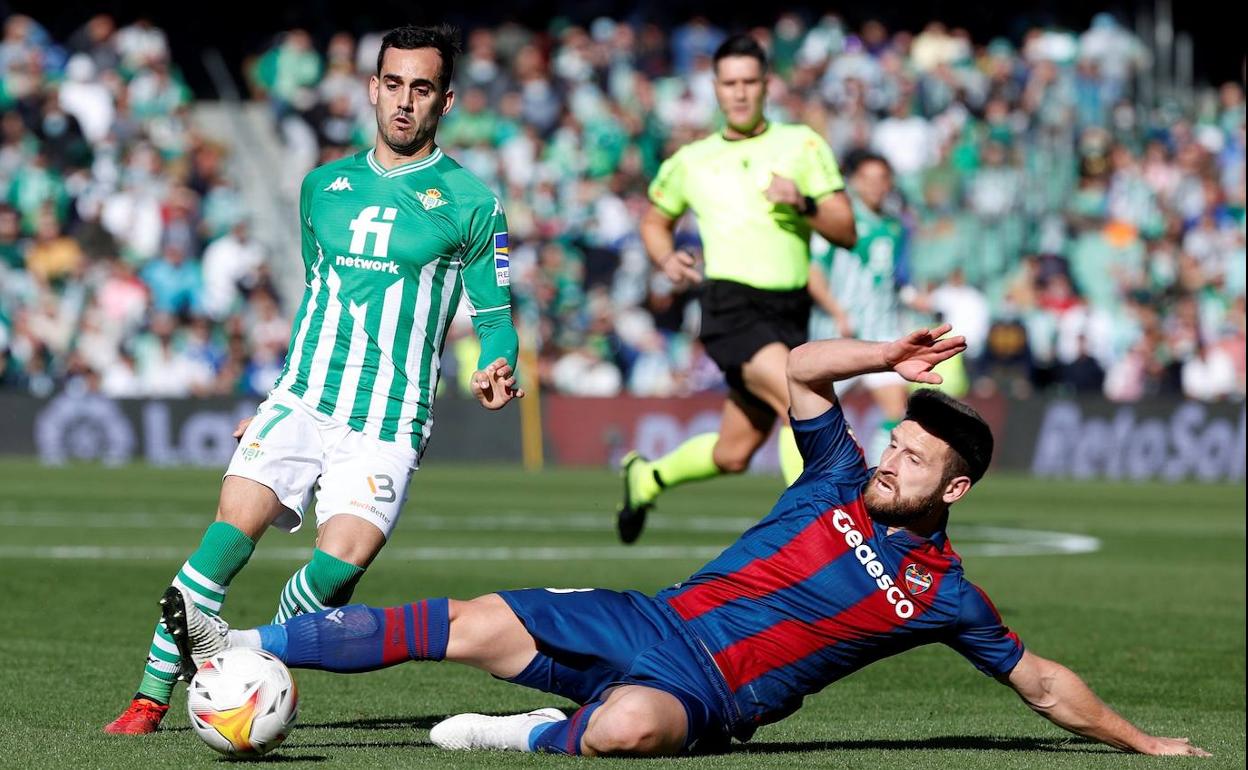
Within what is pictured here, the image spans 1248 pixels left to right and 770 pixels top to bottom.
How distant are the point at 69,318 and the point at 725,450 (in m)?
15.6

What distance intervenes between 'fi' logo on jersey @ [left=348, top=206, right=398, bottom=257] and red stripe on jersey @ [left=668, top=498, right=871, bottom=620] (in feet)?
5.06

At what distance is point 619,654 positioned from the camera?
20.6 ft

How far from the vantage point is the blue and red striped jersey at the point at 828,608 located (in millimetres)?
6281

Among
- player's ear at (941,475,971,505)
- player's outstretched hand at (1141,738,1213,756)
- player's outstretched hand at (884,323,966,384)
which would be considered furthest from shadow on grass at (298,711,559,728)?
player's outstretched hand at (1141,738,1213,756)

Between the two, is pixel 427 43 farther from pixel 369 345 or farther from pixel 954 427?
pixel 954 427

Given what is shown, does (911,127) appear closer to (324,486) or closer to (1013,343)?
(1013,343)

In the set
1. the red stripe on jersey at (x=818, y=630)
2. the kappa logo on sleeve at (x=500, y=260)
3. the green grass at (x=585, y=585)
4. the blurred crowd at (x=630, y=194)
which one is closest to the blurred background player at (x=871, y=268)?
the green grass at (x=585, y=585)

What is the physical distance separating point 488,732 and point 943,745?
1.61 metres

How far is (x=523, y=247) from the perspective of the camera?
88.5 ft

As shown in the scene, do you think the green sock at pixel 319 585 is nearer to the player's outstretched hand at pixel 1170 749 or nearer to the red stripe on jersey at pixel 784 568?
the red stripe on jersey at pixel 784 568

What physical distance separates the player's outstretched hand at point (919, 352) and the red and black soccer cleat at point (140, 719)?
262cm

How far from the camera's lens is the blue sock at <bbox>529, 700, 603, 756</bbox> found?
20.2 ft

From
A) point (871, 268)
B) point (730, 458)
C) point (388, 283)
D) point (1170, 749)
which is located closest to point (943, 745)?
Answer: point (1170, 749)

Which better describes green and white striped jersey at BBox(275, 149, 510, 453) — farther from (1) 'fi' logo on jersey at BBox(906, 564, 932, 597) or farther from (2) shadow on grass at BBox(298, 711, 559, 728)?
(1) 'fi' logo on jersey at BBox(906, 564, 932, 597)
